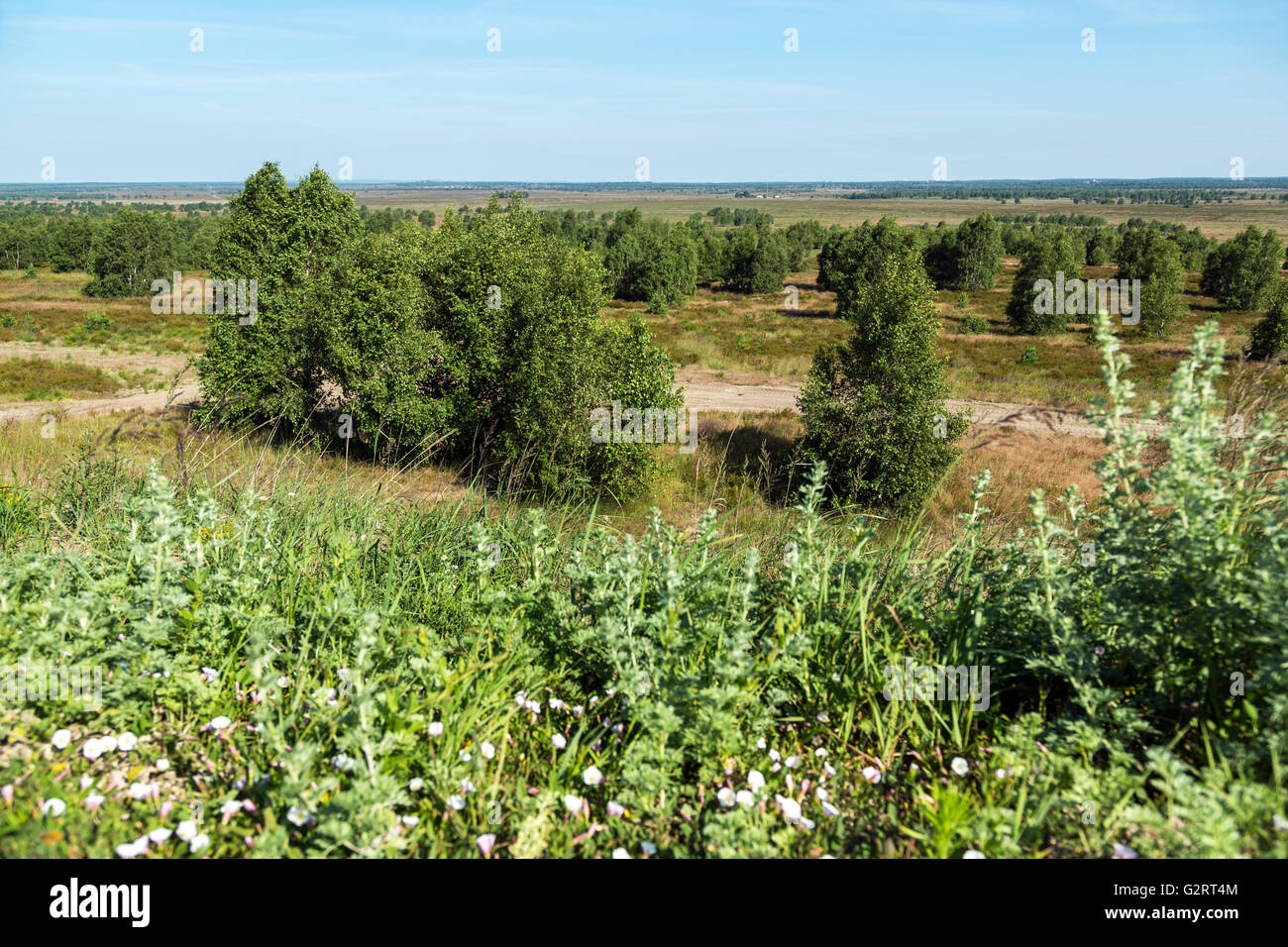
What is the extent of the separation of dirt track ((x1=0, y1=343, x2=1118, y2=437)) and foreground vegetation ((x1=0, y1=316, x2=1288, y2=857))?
2496 cm

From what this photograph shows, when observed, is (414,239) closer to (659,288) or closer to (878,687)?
(878,687)

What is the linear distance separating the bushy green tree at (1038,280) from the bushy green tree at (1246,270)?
22558 millimetres

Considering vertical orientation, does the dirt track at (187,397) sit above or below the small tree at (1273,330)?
below

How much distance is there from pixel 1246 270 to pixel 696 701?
104639 mm

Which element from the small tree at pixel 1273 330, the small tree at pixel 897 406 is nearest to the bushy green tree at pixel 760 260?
the small tree at pixel 1273 330

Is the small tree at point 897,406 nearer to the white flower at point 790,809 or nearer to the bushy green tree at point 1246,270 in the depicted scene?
the white flower at point 790,809

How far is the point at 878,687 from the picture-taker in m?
3.04

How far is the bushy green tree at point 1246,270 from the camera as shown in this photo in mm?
80500

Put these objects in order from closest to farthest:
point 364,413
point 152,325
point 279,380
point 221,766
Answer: point 221,766 → point 364,413 → point 279,380 → point 152,325

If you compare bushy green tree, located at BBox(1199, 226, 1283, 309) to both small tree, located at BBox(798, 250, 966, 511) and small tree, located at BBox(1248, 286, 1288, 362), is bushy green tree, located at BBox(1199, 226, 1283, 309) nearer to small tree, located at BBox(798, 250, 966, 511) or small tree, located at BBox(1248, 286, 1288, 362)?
small tree, located at BBox(1248, 286, 1288, 362)

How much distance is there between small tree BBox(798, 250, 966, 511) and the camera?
23.3m

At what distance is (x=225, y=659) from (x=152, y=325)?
255ft
